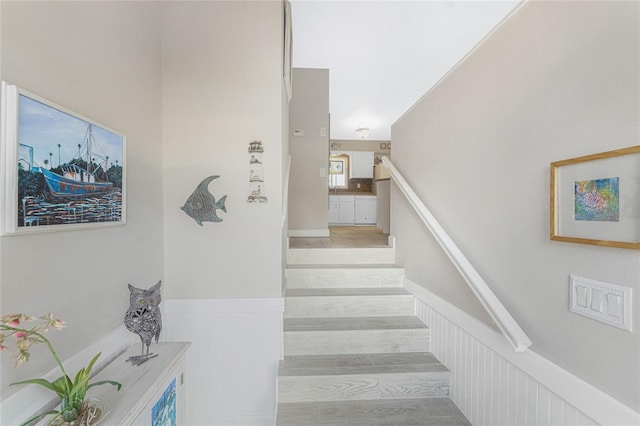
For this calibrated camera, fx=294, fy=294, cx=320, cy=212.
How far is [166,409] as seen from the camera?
126 cm

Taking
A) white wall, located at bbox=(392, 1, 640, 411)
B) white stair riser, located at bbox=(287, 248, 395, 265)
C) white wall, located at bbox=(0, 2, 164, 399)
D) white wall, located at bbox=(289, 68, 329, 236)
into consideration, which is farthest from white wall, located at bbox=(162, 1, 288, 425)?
white wall, located at bbox=(289, 68, 329, 236)

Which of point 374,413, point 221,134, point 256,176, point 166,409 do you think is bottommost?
point 374,413

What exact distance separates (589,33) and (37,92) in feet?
5.91

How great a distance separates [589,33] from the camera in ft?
3.15

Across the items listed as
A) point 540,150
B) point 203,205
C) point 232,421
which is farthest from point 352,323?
point 540,150

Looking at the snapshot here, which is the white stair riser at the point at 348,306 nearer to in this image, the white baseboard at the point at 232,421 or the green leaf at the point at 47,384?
the white baseboard at the point at 232,421

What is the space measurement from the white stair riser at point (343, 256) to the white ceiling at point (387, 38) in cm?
203

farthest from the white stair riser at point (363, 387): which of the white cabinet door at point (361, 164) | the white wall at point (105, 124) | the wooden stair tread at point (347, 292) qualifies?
the white cabinet door at point (361, 164)

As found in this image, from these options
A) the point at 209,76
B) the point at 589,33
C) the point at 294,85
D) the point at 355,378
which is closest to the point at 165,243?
the point at 209,76

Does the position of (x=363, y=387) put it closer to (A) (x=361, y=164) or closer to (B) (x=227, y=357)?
(B) (x=227, y=357)

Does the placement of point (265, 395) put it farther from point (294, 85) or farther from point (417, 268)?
point (294, 85)

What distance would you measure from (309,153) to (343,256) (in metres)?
1.87

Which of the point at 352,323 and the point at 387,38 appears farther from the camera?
the point at 387,38

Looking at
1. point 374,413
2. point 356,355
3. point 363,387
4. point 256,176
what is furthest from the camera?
point 356,355
